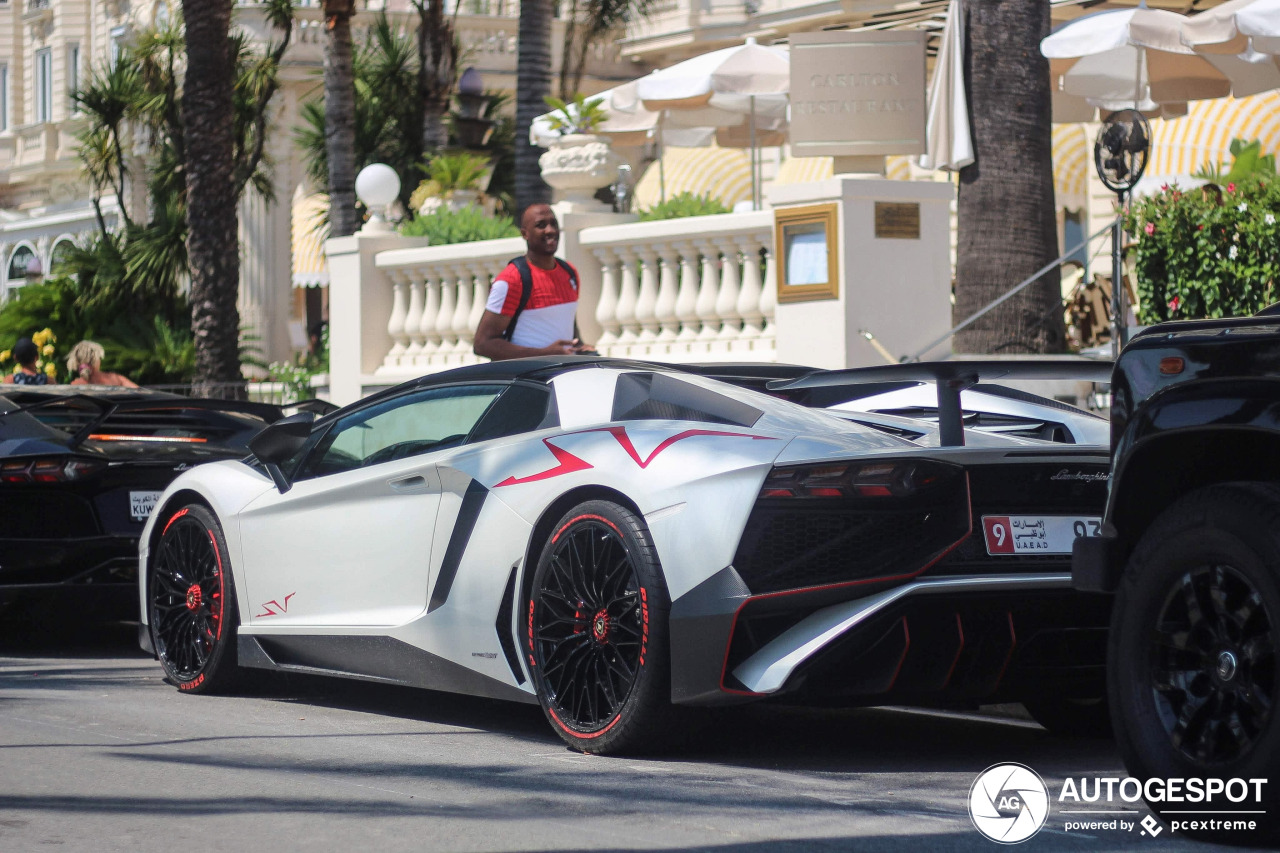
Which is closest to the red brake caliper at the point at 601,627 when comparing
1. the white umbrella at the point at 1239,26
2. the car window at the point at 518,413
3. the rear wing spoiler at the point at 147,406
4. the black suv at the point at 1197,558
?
the car window at the point at 518,413

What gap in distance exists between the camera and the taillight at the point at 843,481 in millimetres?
5434

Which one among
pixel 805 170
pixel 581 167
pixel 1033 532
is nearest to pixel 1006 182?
pixel 581 167

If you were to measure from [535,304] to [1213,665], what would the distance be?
564cm

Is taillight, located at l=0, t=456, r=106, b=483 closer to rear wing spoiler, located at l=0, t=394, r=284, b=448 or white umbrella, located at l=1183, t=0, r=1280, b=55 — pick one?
rear wing spoiler, located at l=0, t=394, r=284, b=448

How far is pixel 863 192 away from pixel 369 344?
5694mm

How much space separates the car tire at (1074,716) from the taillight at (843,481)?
1.31 m

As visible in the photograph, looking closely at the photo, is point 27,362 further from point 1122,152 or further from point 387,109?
point 387,109

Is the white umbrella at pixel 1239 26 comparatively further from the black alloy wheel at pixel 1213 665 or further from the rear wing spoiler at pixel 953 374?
the black alloy wheel at pixel 1213 665

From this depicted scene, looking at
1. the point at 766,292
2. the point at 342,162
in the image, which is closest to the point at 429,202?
the point at 342,162

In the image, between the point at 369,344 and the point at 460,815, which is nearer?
the point at 460,815

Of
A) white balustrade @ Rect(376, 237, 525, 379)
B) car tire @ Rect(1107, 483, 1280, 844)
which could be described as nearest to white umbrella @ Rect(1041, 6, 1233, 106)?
white balustrade @ Rect(376, 237, 525, 379)

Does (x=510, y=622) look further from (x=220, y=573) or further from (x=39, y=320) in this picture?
(x=39, y=320)

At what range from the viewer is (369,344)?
15.7 m

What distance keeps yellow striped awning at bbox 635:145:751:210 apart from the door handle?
2074 centimetres
